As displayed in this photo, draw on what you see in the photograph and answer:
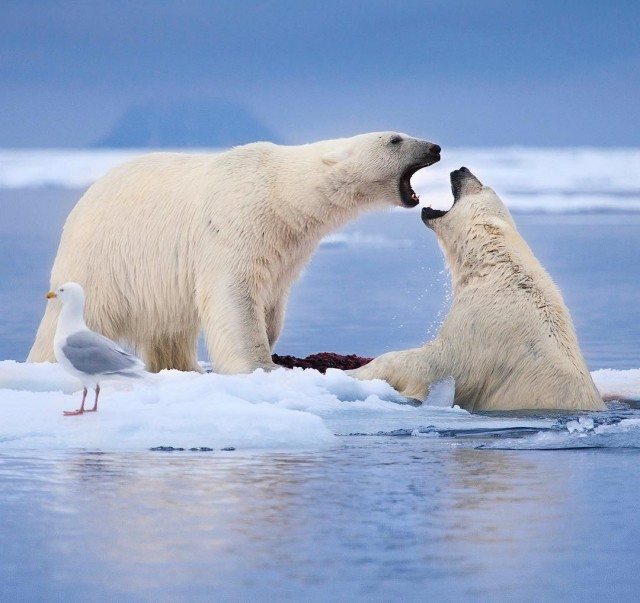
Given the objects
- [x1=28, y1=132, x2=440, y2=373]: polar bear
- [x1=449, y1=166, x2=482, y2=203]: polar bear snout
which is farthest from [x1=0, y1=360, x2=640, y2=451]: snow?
[x1=449, y1=166, x2=482, y2=203]: polar bear snout

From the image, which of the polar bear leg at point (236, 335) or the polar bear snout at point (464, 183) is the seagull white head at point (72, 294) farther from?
the polar bear snout at point (464, 183)

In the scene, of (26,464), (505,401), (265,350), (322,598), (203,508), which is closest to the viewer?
(322,598)

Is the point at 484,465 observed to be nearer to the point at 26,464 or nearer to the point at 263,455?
the point at 263,455

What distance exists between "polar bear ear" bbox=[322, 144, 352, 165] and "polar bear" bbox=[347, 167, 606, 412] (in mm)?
1128

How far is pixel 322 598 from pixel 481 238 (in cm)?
496

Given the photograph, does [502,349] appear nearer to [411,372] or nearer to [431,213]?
[411,372]

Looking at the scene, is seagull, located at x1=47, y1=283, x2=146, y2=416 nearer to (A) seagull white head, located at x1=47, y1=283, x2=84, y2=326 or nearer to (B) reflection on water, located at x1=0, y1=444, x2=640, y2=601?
(A) seagull white head, located at x1=47, y1=283, x2=84, y2=326

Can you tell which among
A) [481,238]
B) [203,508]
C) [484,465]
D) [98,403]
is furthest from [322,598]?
[481,238]

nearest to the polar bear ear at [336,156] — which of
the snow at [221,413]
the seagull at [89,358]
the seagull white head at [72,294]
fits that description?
the snow at [221,413]

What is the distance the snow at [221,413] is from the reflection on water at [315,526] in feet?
0.89

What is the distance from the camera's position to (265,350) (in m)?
9.16

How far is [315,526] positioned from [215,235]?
4315 millimetres

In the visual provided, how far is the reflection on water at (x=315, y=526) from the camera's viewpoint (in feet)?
14.7

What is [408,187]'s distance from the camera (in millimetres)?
9500
